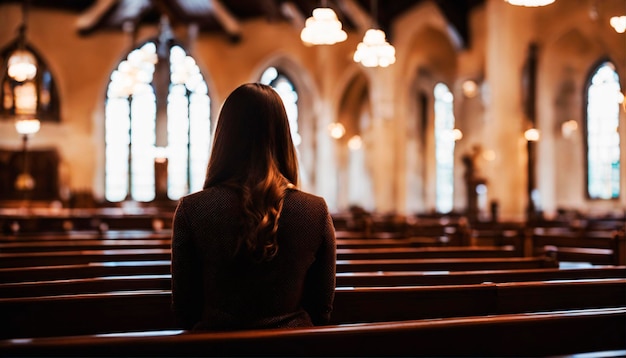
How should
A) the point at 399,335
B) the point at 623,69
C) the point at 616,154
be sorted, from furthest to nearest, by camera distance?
the point at 616,154, the point at 623,69, the point at 399,335

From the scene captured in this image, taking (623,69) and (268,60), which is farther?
(268,60)

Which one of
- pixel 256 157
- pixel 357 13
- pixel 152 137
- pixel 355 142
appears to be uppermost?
pixel 357 13

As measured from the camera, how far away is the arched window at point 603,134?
1689 centimetres

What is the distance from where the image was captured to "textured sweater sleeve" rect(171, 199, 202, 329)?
6.70 feet

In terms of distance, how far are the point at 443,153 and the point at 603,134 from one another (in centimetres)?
575

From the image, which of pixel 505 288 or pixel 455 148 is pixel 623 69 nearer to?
pixel 455 148

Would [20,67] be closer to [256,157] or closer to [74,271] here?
[74,271]

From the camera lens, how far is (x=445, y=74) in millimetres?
Result: 20469

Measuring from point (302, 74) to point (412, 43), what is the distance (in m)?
4.89

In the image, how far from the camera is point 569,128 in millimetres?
17078

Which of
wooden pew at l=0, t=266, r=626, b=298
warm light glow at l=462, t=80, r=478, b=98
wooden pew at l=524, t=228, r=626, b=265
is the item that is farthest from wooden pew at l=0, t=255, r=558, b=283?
warm light glow at l=462, t=80, r=478, b=98

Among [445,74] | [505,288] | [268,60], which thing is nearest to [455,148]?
[445,74]

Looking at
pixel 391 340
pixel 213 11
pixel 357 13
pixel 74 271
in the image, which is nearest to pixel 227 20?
pixel 213 11

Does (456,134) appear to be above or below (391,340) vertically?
above
